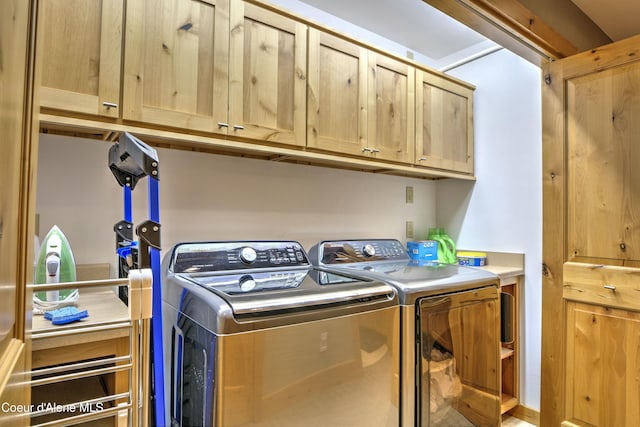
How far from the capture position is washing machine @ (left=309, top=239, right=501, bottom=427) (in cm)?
141

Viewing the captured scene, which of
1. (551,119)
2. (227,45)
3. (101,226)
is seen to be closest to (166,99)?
(227,45)

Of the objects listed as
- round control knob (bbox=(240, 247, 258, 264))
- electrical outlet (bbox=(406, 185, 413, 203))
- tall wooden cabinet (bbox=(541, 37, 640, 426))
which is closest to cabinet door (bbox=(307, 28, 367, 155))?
round control knob (bbox=(240, 247, 258, 264))

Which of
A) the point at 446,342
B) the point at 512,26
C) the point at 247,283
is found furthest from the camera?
the point at 512,26

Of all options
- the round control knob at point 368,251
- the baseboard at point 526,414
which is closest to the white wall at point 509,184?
the baseboard at point 526,414

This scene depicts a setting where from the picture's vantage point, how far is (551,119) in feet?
6.67

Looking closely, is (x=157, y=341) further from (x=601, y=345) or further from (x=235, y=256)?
(x=601, y=345)

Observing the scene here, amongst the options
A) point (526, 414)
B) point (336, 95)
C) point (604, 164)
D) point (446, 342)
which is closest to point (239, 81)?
point (336, 95)

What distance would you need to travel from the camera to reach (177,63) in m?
A: 1.44

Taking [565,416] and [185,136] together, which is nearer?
[185,136]

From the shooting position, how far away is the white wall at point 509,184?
89.1 inches

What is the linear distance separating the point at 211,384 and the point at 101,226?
0.90 metres

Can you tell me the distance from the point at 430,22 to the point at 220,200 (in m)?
1.71

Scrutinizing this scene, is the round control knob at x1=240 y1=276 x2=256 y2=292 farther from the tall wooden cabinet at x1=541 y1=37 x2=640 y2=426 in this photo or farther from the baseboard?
the baseboard

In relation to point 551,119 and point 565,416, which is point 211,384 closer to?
point 565,416
